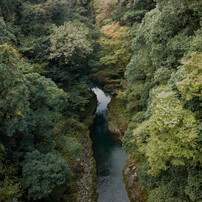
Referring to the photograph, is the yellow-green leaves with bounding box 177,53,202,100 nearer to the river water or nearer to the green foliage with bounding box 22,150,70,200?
the green foliage with bounding box 22,150,70,200

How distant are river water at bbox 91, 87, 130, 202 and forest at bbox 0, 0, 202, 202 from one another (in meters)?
0.64

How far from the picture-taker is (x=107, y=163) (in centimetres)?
1557

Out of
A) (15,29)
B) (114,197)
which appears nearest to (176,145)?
(114,197)

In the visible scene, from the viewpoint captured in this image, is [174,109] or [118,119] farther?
[118,119]

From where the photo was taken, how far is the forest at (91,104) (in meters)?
6.60

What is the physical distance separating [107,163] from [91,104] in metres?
8.85

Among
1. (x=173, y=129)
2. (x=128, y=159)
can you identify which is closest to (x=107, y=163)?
(x=128, y=159)

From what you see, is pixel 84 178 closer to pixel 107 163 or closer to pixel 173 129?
pixel 107 163

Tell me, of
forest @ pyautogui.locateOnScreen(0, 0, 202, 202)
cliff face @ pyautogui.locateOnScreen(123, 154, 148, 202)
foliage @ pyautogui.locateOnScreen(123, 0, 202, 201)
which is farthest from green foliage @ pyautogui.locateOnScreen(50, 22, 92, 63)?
cliff face @ pyautogui.locateOnScreen(123, 154, 148, 202)

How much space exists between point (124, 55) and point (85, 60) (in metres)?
4.87

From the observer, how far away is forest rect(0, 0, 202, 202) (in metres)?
6.60

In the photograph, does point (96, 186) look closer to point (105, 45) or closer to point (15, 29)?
point (105, 45)

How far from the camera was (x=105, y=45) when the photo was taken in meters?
19.6

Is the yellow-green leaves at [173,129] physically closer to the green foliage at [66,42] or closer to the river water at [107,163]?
the river water at [107,163]
